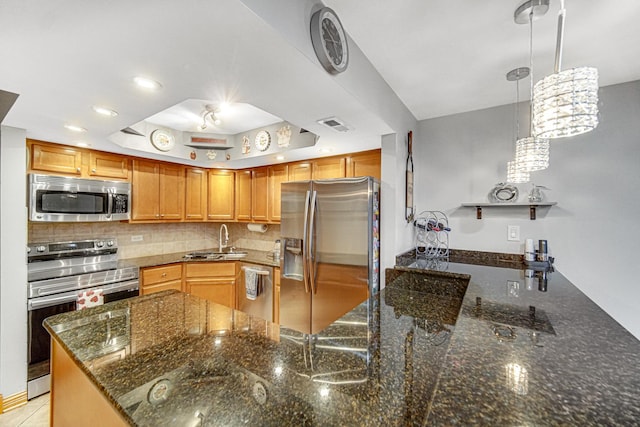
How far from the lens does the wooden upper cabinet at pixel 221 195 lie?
3.64 metres

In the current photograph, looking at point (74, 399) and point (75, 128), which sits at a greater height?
point (75, 128)

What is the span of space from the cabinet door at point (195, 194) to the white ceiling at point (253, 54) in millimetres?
1272

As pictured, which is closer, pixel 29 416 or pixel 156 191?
pixel 29 416

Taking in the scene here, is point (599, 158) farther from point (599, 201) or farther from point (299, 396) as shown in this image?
point (299, 396)

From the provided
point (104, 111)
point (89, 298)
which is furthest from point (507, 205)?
point (89, 298)

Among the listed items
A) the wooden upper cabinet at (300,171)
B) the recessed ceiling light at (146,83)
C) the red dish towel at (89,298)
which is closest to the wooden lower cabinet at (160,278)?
the red dish towel at (89,298)

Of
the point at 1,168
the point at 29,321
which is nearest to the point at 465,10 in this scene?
the point at 1,168

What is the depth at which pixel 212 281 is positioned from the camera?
10.5 feet

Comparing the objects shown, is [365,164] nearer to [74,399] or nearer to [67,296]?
[74,399]

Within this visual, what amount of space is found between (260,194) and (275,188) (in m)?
0.27

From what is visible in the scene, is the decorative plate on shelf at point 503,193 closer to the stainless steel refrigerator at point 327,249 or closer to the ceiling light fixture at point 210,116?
the stainless steel refrigerator at point 327,249

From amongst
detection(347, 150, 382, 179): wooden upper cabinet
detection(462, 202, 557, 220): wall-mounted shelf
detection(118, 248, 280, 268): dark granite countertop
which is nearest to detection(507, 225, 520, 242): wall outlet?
detection(462, 202, 557, 220): wall-mounted shelf

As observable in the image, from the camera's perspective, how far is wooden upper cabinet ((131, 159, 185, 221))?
117 inches

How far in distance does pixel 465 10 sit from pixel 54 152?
3332 millimetres
